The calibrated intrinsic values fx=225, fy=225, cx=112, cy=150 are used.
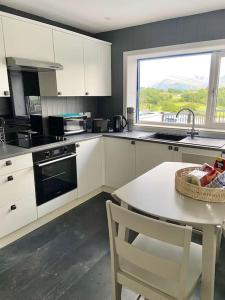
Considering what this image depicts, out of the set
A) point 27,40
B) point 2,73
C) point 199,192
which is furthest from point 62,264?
point 27,40

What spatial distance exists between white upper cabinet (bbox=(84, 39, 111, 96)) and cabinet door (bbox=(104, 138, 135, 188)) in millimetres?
779

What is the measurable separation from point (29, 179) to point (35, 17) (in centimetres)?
193

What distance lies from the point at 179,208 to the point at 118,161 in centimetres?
185

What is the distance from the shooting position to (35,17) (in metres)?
2.69

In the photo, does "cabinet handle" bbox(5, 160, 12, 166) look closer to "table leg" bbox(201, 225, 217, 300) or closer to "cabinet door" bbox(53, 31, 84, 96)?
"cabinet door" bbox(53, 31, 84, 96)

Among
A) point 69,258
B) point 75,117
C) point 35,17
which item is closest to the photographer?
point 69,258

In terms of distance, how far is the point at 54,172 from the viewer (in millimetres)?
→ 2510

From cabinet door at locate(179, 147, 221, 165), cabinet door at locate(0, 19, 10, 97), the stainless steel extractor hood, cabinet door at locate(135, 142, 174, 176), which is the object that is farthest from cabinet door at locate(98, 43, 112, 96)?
cabinet door at locate(179, 147, 221, 165)

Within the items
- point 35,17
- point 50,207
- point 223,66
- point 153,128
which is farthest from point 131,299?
point 35,17

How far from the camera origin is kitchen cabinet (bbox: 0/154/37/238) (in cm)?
204

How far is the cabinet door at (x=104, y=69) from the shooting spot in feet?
10.7

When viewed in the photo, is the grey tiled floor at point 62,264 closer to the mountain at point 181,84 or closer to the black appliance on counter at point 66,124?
the black appliance on counter at point 66,124

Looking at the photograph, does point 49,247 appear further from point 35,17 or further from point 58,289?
point 35,17

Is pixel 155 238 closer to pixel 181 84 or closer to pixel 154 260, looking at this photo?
pixel 154 260
